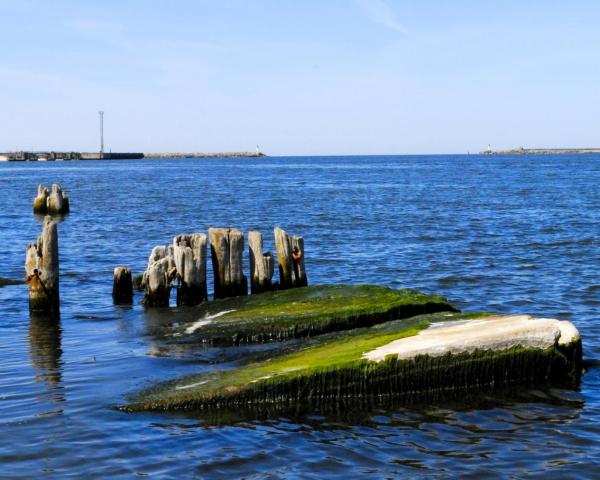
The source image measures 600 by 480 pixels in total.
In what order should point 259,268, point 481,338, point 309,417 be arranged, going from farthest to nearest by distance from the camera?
point 259,268
point 481,338
point 309,417

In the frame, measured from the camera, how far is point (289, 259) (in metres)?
15.6

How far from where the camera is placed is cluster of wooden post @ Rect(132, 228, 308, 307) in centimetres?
1546

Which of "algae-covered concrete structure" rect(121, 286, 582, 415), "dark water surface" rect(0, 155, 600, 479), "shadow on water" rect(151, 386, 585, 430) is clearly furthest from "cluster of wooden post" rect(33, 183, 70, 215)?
"shadow on water" rect(151, 386, 585, 430)

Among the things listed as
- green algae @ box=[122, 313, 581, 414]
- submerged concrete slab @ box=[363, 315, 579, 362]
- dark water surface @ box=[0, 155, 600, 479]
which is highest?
submerged concrete slab @ box=[363, 315, 579, 362]

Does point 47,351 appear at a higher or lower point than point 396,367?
lower

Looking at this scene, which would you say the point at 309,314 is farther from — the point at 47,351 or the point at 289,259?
the point at 47,351

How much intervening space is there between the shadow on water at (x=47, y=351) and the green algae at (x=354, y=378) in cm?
145

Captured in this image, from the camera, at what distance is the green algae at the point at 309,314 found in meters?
12.8

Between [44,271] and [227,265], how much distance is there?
10.6 ft

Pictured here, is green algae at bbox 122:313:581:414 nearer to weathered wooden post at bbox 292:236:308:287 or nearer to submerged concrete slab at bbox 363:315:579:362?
submerged concrete slab at bbox 363:315:579:362

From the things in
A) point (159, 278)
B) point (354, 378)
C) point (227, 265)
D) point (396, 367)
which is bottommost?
point (354, 378)

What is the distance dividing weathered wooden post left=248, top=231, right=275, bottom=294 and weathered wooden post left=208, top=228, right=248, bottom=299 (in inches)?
8.6

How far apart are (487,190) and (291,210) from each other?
23.3 metres

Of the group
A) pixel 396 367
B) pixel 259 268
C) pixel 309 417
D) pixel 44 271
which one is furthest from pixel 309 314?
pixel 44 271
